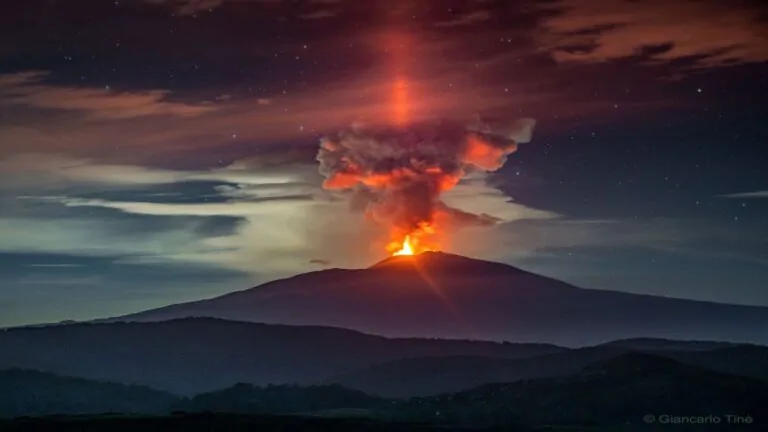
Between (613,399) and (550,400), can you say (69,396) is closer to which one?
(550,400)

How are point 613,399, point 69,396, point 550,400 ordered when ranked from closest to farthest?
point 613,399 < point 550,400 < point 69,396

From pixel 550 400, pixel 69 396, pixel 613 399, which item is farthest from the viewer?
pixel 69 396

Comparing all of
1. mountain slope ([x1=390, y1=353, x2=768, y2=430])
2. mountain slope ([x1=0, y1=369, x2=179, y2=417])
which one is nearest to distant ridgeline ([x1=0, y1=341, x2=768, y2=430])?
mountain slope ([x1=390, y1=353, x2=768, y2=430])

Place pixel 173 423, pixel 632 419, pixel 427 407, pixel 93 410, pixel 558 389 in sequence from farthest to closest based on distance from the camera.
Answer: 1. pixel 93 410
2. pixel 558 389
3. pixel 427 407
4. pixel 632 419
5. pixel 173 423

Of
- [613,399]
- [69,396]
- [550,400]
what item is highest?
[69,396]

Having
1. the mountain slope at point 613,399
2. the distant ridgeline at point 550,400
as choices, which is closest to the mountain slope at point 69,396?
the distant ridgeline at point 550,400

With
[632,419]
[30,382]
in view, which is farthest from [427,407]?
[30,382]

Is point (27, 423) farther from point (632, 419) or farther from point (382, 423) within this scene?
point (632, 419)

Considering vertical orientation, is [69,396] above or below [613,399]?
above

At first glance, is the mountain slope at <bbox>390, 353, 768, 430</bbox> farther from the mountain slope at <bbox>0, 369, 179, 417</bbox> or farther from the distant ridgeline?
the mountain slope at <bbox>0, 369, 179, 417</bbox>

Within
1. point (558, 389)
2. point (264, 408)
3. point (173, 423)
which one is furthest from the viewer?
point (264, 408)

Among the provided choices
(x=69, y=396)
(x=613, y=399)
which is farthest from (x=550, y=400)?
(x=69, y=396)
